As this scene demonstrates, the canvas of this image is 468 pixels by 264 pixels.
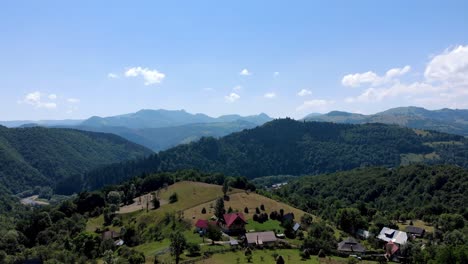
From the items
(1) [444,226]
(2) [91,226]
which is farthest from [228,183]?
(1) [444,226]

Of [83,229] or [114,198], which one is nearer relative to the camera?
[83,229]

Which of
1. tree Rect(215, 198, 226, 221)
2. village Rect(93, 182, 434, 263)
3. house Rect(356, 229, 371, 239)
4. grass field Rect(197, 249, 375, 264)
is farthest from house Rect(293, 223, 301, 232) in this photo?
tree Rect(215, 198, 226, 221)

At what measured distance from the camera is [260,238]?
81.6m

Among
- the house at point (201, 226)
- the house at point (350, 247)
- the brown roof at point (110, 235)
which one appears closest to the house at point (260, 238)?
the house at point (201, 226)

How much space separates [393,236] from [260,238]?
1343 inches

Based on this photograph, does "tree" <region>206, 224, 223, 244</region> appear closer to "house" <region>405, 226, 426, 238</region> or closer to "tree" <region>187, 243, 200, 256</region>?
"tree" <region>187, 243, 200, 256</region>

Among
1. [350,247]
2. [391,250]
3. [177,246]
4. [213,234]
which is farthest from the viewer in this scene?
[213,234]

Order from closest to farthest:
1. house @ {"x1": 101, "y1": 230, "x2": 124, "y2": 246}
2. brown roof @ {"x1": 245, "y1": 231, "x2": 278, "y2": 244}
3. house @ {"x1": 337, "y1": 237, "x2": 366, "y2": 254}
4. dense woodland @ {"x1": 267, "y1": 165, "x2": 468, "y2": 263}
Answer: house @ {"x1": 337, "y1": 237, "x2": 366, "y2": 254} → brown roof @ {"x1": 245, "y1": 231, "x2": 278, "y2": 244} → house @ {"x1": 101, "y1": 230, "x2": 124, "y2": 246} → dense woodland @ {"x1": 267, "y1": 165, "x2": 468, "y2": 263}

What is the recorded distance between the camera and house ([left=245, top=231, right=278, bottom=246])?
80250 mm

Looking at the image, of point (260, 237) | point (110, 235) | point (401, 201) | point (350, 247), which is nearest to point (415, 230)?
point (350, 247)

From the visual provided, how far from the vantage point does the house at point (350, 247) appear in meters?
78.8

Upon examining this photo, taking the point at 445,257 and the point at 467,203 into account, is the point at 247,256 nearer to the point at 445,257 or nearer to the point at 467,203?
the point at 445,257

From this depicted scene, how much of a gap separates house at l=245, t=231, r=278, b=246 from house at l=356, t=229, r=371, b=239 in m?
26.3

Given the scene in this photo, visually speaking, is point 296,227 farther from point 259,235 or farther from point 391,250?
point 391,250
